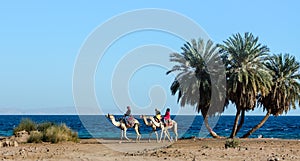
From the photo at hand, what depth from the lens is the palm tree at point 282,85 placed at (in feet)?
133

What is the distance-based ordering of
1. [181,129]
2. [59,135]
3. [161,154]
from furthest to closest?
1. [181,129]
2. [59,135]
3. [161,154]

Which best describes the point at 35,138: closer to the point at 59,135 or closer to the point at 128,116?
the point at 59,135

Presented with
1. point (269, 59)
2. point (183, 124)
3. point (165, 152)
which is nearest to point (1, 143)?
point (165, 152)

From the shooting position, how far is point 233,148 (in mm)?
27750

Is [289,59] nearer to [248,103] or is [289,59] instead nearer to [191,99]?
[248,103]

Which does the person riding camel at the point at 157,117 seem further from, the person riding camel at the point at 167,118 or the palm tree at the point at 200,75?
the palm tree at the point at 200,75

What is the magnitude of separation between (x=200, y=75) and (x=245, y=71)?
3294mm

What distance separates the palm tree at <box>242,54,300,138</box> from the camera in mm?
40531

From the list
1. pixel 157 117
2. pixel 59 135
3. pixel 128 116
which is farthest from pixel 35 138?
pixel 157 117

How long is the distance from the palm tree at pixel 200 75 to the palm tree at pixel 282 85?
440 centimetres

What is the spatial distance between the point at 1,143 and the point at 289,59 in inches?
882

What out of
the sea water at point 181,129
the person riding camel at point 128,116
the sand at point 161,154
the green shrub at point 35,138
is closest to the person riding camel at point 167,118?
the person riding camel at point 128,116

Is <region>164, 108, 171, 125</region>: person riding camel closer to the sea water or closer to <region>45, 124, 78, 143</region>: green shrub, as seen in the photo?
the sea water

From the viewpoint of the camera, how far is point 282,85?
133ft
